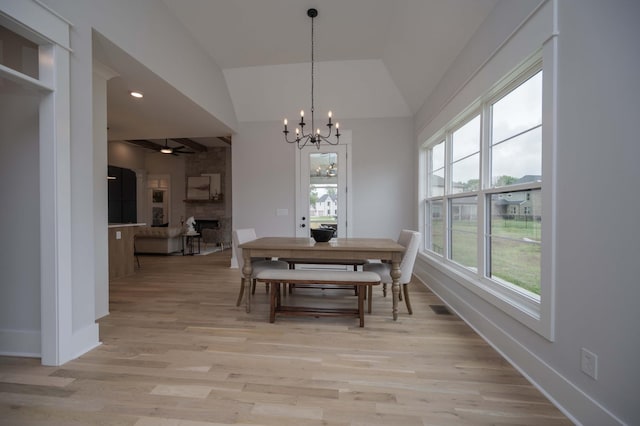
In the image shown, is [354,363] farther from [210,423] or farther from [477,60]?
[477,60]

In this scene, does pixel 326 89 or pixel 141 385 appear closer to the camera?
pixel 141 385

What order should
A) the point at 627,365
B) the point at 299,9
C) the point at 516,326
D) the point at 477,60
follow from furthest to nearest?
the point at 299,9
the point at 477,60
the point at 516,326
the point at 627,365

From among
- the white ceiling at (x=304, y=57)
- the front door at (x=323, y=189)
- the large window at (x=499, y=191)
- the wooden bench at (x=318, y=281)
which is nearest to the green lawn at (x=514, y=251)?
the large window at (x=499, y=191)

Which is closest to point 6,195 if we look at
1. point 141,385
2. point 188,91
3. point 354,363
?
point 141,385

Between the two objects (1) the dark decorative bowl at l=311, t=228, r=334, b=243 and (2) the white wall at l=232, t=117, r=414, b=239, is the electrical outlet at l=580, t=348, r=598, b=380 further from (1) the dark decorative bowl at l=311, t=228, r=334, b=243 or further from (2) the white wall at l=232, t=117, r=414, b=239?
(2) the white wall at l=232, t=117, r=414, b=239

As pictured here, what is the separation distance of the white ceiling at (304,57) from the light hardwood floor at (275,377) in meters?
2.55

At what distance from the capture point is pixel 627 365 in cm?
111

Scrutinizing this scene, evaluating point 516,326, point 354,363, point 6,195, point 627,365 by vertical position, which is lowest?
point 354,363

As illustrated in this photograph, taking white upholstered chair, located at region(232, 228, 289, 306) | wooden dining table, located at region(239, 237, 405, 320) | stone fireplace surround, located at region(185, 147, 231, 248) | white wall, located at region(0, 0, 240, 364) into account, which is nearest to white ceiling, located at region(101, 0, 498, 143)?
white wall, located at region(0, 0, 240, 364)

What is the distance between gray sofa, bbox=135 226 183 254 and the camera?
6.19 metres

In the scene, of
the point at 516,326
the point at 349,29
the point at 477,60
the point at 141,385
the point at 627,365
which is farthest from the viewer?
the point at 349,29

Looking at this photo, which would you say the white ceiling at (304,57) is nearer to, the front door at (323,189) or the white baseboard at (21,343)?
the front door at (323,189)

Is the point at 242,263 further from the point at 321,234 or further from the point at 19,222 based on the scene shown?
the point at 19,222

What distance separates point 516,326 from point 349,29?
3602 mm
